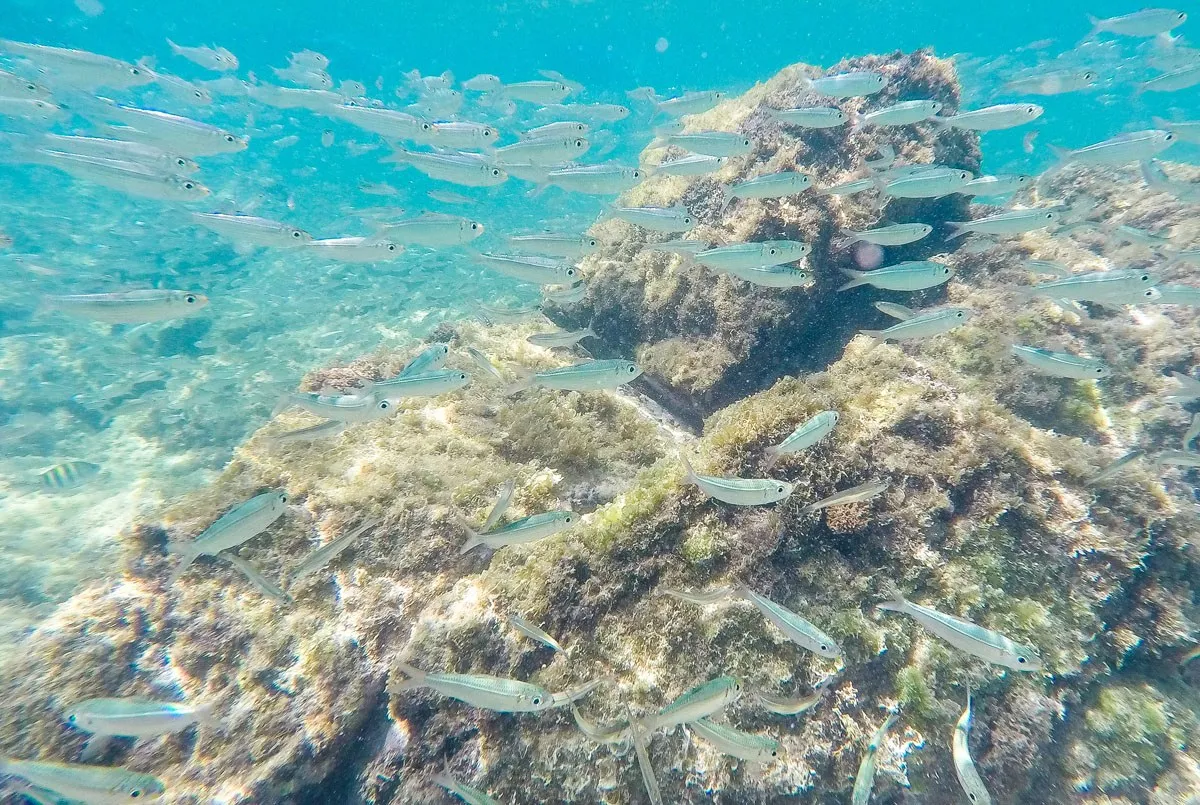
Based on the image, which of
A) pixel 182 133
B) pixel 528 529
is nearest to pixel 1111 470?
pixel 528 529

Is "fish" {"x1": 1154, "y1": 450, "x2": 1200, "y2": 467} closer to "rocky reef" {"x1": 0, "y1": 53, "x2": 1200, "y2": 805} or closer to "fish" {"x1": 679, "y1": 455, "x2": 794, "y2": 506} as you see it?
"rocky reef" {"x1": 0, "y1": 53, "x2": 1200, "y2": 805}

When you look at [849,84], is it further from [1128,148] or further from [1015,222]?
[1128,148]

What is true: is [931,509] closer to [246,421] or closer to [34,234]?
[246,421]

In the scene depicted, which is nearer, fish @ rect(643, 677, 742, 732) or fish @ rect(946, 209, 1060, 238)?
fish @ rect(643, 677, 742, 732)

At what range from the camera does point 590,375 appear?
14.0 feet

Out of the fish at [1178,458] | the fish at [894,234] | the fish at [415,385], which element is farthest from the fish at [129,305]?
the fish at [1178,458]

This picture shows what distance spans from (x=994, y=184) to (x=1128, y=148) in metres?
2.05

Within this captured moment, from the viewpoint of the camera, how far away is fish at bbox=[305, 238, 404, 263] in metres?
5.82

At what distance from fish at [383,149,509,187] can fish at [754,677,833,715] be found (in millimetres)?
6318

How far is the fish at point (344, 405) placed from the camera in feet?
13.3

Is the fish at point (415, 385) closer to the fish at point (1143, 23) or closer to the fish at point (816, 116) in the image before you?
the fish at point (816, 116)

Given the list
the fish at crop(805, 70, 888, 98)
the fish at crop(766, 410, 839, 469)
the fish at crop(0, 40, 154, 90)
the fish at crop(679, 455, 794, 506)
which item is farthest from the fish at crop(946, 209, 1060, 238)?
the fish at crop(0, 40, 154, 90)

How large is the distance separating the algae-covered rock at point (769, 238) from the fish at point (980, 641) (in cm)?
377

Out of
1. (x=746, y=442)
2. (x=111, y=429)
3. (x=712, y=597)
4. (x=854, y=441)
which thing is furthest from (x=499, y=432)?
(x=111, y=429)
